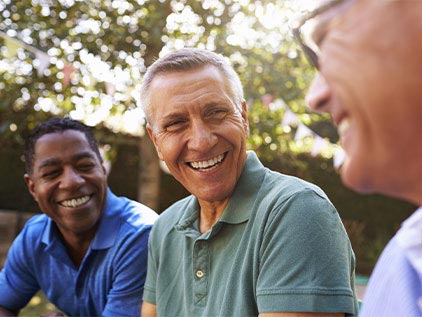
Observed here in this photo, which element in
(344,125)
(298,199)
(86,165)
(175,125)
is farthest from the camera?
(86,165)

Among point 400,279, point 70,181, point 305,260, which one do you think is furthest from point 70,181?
point 400,279

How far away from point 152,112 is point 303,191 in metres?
0.69

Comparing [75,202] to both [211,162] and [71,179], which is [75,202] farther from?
[211,162]

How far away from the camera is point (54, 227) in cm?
328

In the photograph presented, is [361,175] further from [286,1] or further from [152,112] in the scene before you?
[286,1]

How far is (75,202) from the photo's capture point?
309 centimetres

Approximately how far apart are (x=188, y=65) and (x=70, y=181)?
1.17 meters

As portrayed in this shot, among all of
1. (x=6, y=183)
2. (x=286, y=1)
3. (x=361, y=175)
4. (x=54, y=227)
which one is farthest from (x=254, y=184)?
(x=6, y=183)

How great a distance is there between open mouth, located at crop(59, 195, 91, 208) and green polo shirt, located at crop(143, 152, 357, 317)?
0.88 metres

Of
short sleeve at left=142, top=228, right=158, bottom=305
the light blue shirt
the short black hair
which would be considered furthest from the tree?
the light blue shirt

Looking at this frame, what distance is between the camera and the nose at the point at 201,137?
210cm

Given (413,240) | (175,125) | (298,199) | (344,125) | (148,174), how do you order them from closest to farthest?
(344,125) → (413,240) → (298,199) → (175,125) → (148,174)

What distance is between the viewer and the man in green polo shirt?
1728mm

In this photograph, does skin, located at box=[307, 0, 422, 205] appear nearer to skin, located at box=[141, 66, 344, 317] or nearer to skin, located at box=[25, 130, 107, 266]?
skin, located at box=[141, 66, 344, 317]
